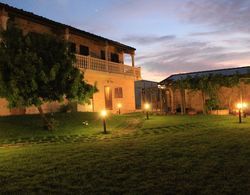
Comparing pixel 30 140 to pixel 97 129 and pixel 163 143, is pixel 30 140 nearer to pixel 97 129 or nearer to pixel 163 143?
pixel 97 129

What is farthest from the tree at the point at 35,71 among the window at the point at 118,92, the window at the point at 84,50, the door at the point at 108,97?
the window at the point at 118,92

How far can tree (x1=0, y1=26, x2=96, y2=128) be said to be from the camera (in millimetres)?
12375

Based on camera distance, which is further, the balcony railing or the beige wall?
the beige wall

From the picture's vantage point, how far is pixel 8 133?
13.1 m

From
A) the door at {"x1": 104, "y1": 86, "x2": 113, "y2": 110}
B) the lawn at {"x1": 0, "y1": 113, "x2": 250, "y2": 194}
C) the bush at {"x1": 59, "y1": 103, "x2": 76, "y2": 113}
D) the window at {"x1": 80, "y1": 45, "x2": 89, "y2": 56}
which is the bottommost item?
the lawn at {"x1": 0, "y1": 113, "x2": 250, "y2": 194}

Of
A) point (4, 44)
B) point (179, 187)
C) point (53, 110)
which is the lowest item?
point (179, 187)

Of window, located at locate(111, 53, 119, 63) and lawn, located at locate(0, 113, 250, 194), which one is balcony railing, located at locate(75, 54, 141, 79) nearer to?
window, located at locate(111, 53, 119, 63)

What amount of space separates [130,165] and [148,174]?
2.85 ft

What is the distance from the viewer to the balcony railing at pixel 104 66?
20.8 meters

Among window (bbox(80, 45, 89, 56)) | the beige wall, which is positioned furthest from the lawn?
window (bbox(80, 45, 89, 56))

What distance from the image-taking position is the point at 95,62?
72.5 ft

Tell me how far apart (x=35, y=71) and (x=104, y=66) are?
35.7ft

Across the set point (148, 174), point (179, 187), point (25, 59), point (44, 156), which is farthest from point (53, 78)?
point (179, 187)

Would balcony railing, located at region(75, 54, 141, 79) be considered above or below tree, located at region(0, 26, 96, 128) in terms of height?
above
